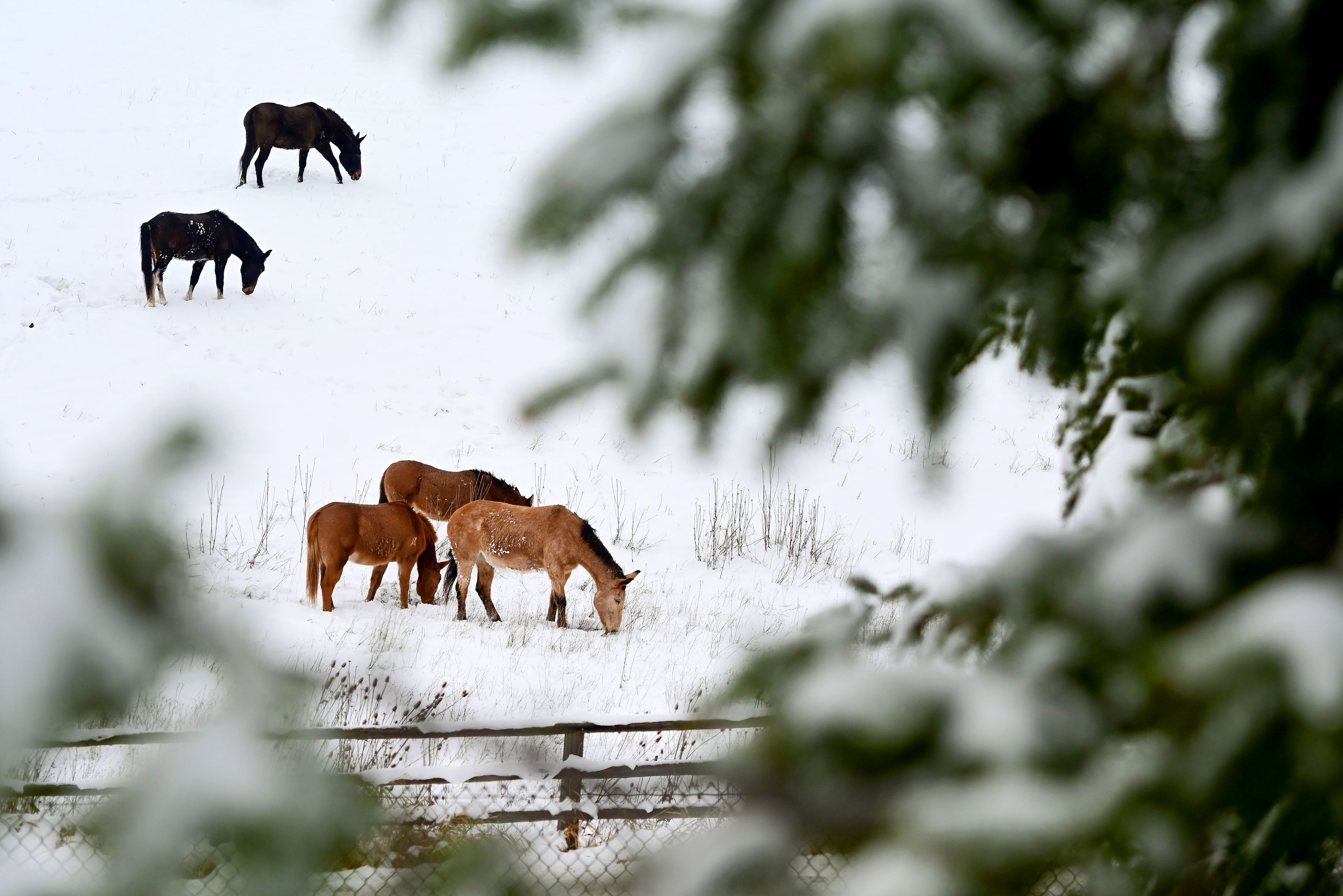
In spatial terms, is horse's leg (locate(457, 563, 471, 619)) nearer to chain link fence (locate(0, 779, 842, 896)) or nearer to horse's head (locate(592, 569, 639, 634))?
horse's head (locate(592, 569, 639, 634))

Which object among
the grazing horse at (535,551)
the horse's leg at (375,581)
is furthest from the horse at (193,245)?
the grazing horse at (535,551)

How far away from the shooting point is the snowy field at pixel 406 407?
1.70 metres

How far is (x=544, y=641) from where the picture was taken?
8391 mm

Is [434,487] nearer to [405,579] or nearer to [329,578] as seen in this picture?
[405,579]

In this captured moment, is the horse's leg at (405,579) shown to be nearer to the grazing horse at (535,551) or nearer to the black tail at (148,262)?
the grazing horse at (535,551)

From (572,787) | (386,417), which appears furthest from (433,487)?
(572,787)

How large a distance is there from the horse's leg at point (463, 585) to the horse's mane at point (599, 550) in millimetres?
1240

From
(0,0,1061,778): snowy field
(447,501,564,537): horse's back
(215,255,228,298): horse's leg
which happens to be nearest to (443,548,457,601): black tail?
(0,0,1061,778): snowy field

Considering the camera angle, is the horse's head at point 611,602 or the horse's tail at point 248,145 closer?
the horse's head at point 611,602

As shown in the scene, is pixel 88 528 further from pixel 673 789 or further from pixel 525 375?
pixel 525 375

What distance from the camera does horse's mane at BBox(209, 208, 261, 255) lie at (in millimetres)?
15266

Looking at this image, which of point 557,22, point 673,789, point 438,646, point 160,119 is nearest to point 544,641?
point 438,646

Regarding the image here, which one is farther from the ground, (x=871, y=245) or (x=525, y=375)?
(x=871, y=245)

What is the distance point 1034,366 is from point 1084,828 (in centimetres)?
119
